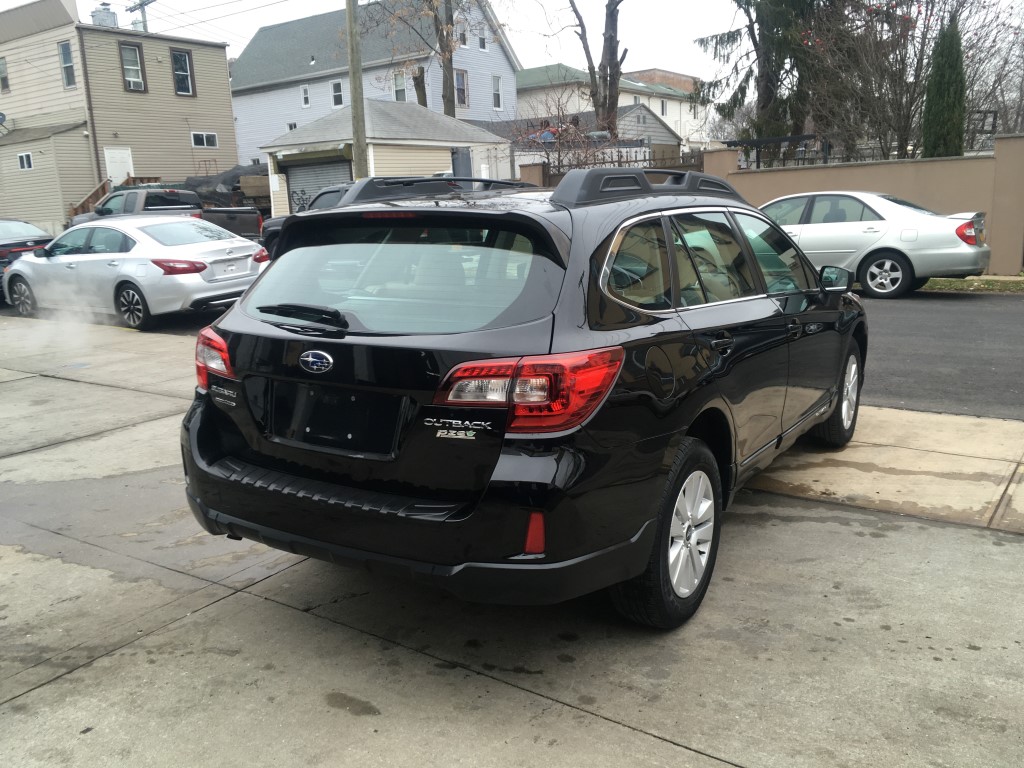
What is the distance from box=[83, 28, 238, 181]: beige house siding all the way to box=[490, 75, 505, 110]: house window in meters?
14.2

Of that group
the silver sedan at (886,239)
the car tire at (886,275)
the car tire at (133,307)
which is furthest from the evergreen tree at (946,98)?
the car tire at (133,307)

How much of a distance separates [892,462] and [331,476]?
393 centimetres

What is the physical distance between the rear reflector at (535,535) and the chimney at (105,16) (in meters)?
38.0

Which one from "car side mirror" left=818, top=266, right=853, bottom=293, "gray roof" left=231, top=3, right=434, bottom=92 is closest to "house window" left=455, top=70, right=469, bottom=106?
"gray roof" left=231, top=3, right=434, bottom=92

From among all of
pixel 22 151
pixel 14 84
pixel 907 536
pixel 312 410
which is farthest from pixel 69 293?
pixel 14 84

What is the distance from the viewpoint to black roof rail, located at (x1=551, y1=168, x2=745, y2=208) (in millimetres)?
3508

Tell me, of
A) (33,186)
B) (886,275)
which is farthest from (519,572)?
(33,186)

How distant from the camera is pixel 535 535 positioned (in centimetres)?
284

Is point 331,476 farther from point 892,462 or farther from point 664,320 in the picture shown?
point 892,462

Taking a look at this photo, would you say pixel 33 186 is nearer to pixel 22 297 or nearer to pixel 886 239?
pixel 22 297

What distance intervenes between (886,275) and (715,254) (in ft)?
32.4

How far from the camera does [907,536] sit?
4441 millimetres

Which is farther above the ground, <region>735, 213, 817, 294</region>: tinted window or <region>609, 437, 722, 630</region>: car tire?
<region>735, 213, 817, 294</region>: tinted window

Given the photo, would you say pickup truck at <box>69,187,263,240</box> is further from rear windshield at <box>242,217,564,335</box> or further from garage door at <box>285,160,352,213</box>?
rear windshield at <box>242,217,564,335</box>
